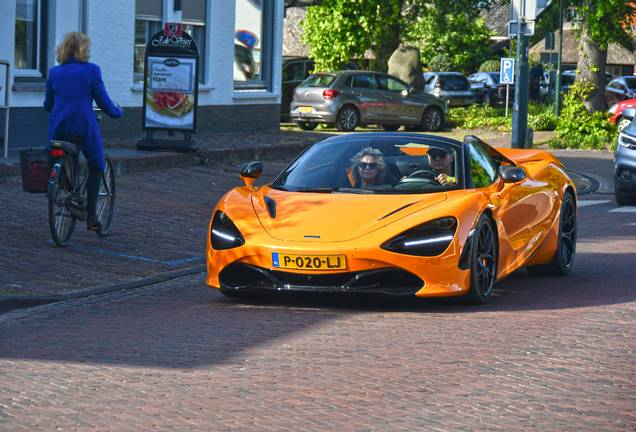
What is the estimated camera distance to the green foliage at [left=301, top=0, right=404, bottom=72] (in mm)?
31703

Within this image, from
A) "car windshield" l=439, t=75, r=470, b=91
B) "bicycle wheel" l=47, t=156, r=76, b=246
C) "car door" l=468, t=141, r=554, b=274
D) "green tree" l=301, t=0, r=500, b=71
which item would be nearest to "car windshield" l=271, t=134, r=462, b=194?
"car door" l=468, t=141, r=554, b=274

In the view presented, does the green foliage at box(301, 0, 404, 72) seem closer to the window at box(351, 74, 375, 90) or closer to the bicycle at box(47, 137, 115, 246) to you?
the window at box(351, 74, 375, 90)

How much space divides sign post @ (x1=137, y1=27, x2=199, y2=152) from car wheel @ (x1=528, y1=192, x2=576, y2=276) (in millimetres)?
8374

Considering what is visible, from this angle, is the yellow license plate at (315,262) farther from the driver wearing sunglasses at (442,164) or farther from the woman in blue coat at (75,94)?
the woman in blue coat at (75,94)

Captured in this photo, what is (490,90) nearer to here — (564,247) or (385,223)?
(564,247)

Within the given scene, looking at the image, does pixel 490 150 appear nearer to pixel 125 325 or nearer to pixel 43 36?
pixel 125 325

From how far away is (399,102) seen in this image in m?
27.5

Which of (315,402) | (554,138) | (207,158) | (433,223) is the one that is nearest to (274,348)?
(315,402)

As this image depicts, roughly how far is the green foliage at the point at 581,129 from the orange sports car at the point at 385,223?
1584 cm

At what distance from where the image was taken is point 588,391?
488cm

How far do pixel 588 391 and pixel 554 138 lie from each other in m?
19.5

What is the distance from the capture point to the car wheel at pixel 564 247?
8.60 meters

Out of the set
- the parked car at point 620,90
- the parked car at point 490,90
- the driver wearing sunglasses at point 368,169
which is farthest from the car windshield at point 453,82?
the driver wearing sunglasses at point 368,169

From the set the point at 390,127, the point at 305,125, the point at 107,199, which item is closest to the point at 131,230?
the point at 107,199
